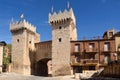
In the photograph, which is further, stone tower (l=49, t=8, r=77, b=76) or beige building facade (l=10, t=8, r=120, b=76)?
stone tower (l=49, t=8, r=77, b=76)

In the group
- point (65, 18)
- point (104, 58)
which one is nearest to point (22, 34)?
point (65, 18)

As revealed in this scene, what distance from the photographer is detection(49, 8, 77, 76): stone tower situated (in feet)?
172

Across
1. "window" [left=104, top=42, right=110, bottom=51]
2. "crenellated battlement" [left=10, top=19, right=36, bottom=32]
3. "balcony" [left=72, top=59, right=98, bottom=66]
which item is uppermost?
"crenellated battlement" [left=10, top=19, right=36, bottom=32]

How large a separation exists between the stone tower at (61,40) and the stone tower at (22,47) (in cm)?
819

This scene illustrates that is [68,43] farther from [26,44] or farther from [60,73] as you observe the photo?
[26,44]

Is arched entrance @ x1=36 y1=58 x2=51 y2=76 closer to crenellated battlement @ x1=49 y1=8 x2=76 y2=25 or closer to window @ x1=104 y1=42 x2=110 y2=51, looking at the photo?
crenellated battlement @ x1=49 y1=8 x2=76 y2=25

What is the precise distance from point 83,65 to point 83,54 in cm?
309

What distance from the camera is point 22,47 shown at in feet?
193

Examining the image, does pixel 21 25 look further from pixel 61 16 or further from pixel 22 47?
pixel 61 16

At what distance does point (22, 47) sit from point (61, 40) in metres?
11.7

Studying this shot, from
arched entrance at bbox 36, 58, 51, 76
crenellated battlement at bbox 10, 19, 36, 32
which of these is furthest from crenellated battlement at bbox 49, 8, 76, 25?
arched entrance at bbox 36, 58, 51, 76

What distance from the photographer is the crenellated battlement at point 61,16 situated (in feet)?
178

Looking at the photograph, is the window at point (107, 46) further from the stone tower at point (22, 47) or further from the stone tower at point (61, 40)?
the stone tower at point (22, 47)

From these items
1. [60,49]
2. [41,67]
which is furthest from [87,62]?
[41,67]
